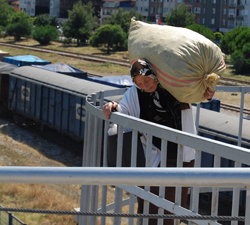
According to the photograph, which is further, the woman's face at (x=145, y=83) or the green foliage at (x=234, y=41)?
the green foliage at (x=234, y=41)

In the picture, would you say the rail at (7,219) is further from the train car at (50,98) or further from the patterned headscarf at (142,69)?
the train car at (50,98)

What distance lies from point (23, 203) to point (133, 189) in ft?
21.9

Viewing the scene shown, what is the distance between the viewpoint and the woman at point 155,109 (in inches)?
140

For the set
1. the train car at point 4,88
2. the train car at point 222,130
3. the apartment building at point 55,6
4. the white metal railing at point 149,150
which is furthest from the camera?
the apartment building at point 55,6

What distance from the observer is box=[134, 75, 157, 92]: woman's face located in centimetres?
354

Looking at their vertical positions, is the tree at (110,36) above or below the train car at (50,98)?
above

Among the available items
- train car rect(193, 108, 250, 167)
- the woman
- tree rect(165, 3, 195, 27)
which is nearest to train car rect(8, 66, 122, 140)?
train car rect(193, 108, 250, 167)

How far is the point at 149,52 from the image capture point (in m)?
3.63

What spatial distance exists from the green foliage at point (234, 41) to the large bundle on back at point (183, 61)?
4397 centimetres

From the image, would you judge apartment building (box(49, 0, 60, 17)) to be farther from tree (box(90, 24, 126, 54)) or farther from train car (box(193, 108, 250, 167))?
train car (box(193, 108, 250, 167))

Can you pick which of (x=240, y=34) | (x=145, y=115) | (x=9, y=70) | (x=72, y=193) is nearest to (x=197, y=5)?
(x=240, y=34)

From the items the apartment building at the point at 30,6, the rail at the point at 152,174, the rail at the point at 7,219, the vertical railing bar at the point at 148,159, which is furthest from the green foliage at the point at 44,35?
the apartment building at the point at 30,6

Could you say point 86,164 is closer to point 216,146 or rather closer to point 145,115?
point 145,115

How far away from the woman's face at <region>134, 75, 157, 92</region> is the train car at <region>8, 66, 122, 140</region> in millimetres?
10377
